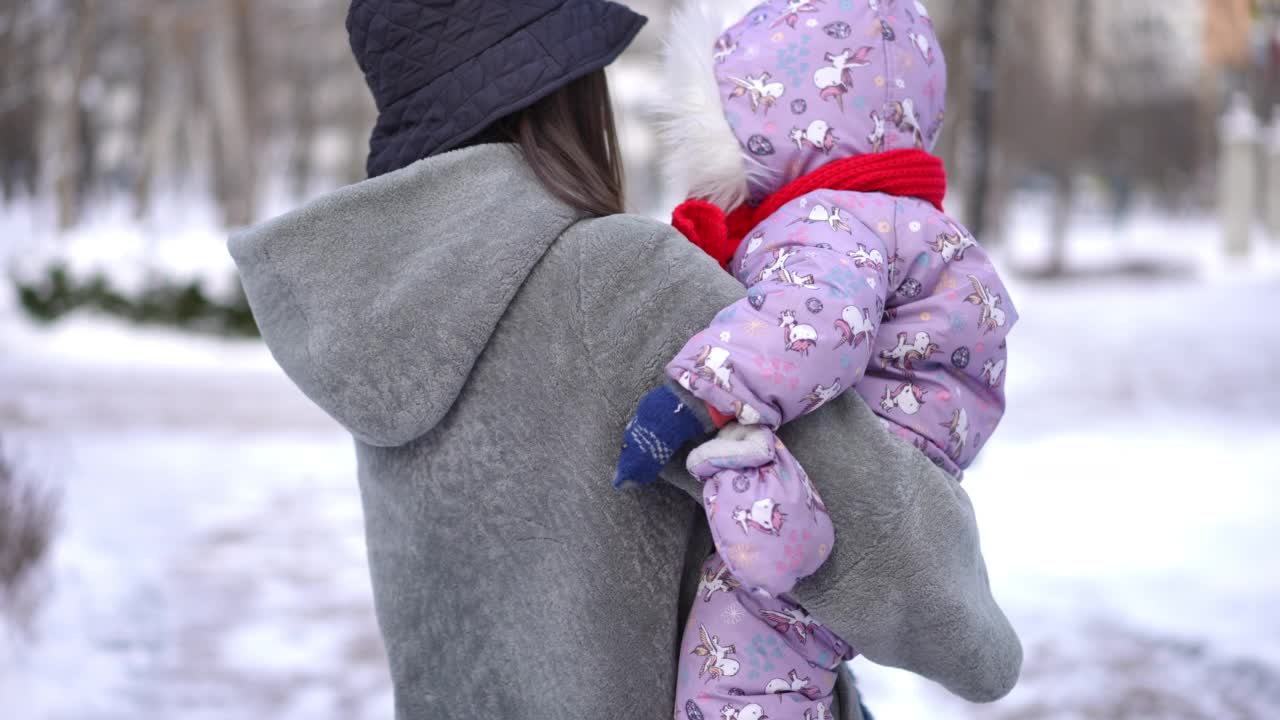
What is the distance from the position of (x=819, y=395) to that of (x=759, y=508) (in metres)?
0.15

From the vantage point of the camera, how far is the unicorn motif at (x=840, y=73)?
1.74m

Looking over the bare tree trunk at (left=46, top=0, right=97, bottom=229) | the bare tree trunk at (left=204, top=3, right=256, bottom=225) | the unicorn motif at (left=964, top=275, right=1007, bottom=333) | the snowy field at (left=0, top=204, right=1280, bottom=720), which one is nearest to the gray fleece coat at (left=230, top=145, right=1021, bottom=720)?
the unicorn motif at (left=964, top=275, right=1007, bottom=333)

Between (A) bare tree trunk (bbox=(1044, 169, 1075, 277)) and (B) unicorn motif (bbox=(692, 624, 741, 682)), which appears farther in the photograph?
(A) bare tree trunk (bbox=(1044, 169, 1075, 277))

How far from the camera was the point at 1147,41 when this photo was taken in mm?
28703

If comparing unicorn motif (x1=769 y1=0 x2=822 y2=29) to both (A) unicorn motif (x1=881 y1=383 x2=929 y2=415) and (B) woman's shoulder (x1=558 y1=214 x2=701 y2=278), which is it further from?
(A) unicorn motif (x1=881 y1=383 x2=929 y2=415)

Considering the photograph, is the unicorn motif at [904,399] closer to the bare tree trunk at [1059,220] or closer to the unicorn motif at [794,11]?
the unicorn motif at [794,11]

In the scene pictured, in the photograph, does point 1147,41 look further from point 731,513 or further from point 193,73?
point 731,513

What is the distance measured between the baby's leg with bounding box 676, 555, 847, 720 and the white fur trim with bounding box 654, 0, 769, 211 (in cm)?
52

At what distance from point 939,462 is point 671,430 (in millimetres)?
435

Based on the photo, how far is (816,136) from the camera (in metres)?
1.74

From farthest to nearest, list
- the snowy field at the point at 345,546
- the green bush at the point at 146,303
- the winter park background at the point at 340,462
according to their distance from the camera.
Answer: the green bush at the point at 146,303 < the winter park background at the point at 340,462 < the snowy field at the point at 345,546

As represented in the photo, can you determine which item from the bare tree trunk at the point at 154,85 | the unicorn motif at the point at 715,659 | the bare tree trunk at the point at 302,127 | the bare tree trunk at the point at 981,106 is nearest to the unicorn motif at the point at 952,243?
the unicorn motif at the point at 715,659

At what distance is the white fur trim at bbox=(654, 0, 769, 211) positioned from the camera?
179cm

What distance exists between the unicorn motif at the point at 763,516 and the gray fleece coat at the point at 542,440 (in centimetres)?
10
